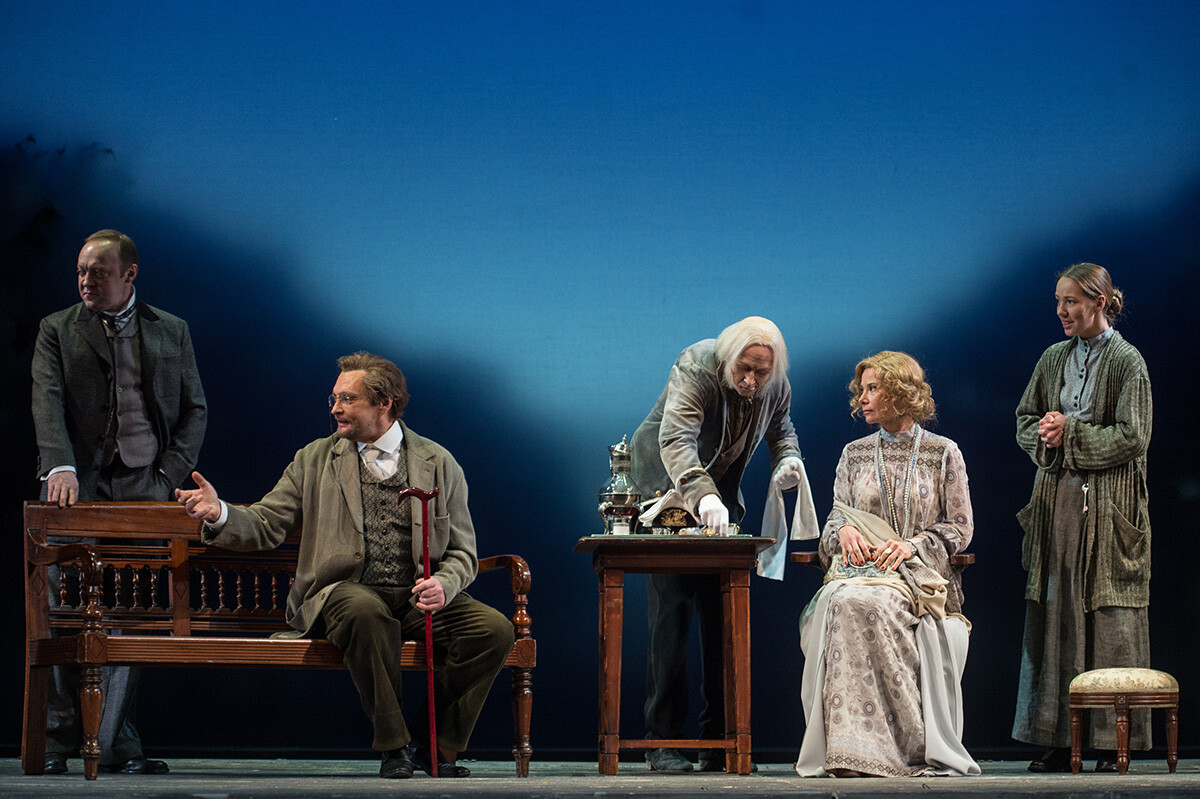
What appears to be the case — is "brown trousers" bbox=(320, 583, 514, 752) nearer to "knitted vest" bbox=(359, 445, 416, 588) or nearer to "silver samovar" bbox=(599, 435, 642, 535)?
"knitted vest" bbox=(359, 445, 416, 588)

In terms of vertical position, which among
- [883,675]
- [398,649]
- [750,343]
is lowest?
[883,675]

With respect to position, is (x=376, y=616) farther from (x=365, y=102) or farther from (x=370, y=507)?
(x=365, y=102)

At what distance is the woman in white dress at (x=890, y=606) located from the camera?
3871 mm

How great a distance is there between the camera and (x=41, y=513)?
13.4 ft

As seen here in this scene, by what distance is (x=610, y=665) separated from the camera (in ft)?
13.0

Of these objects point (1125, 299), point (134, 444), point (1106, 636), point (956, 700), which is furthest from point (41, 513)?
point (1125, 299)

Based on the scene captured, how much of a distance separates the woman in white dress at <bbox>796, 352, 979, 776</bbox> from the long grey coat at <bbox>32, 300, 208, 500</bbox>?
2199 millimetres

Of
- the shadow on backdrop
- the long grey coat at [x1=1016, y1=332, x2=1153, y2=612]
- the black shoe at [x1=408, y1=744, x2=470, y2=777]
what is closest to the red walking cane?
the black shoe at [x1=408, y1=744, x2=470, y2=777]

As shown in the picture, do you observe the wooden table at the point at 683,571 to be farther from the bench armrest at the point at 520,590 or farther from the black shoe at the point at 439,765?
the black shoe at the point at 439,765

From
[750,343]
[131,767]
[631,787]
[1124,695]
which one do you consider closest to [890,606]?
[1124,695]

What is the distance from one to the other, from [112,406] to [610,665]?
1.87m

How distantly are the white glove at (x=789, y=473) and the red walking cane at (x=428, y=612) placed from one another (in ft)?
3.89

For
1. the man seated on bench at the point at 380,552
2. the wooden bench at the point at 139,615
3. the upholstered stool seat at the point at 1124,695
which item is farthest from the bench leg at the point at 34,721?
the upholstered stool seat at the point at 1124,695

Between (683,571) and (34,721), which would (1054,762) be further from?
(34,721)
